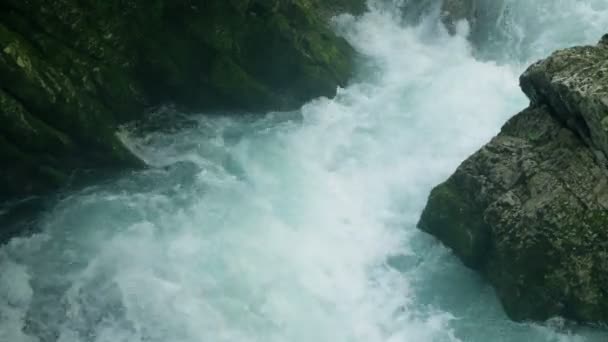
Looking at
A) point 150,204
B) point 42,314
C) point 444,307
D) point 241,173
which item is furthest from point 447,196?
point 42,314

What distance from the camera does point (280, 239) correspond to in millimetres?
16016

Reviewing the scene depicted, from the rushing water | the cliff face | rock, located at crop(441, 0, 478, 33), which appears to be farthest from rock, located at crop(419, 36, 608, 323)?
rock, located at crop(441, 0, 478, 33)

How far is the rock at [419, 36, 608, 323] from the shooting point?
13.0 metres

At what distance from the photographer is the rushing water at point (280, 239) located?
13.7 metres

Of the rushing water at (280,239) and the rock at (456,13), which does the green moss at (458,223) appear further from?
the rock at (456,13)

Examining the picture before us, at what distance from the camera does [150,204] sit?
1642cm

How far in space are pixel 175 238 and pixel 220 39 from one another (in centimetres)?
639

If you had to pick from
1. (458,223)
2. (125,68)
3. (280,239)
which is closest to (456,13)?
(458,223)

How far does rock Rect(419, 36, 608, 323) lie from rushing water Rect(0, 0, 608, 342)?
623 mm

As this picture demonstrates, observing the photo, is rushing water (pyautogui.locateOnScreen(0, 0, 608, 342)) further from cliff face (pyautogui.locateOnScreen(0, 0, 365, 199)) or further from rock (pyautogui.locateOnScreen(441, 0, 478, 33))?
rock (pyautogui.locateOnScreen(441, 0, 478, 33))

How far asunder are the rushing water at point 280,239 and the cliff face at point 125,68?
0.77 m

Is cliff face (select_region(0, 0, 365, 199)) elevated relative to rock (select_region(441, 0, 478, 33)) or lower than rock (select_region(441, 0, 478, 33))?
lower

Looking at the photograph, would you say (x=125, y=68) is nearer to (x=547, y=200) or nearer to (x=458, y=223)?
(x=458, y=223)

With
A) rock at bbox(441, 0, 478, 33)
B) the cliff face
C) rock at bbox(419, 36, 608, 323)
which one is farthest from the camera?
rock at bbox(441, 0, 478, 33)
